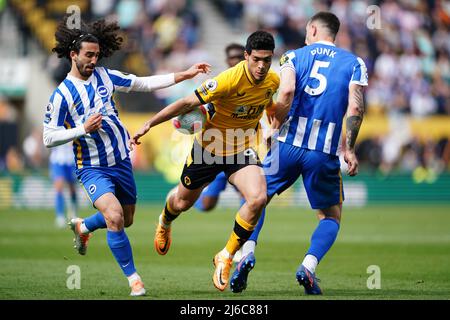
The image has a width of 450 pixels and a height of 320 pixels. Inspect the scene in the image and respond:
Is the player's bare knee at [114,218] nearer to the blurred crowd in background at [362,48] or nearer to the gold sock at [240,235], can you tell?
the gold sock at [240,235]

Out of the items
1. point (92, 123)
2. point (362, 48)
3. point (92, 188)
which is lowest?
point (92, 188)

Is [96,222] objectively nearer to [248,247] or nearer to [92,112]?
[92,112]

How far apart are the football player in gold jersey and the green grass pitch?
76 centimetres

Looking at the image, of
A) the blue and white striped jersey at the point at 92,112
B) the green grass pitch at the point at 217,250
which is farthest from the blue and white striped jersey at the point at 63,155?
the blue and white striped jersey at the point at 92,112

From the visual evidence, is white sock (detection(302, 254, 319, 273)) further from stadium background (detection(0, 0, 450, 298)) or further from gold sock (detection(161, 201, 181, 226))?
stadium background (detection(0, 0, 450, 298))

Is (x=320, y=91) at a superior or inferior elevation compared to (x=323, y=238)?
superior

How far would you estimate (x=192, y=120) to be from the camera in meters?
9.59

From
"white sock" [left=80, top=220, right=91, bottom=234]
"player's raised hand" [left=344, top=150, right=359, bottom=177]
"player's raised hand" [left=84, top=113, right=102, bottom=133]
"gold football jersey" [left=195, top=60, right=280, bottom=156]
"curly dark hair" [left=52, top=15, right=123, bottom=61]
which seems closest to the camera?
"player's raised hand" [left=84, top=113, right=102, bottom=133]

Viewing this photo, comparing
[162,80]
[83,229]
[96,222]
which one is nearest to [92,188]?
[96,222]

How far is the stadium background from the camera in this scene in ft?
82.7

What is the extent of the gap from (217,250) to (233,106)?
4.84 meters

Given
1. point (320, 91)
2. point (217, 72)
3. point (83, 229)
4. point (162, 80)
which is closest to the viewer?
point (320, 91)

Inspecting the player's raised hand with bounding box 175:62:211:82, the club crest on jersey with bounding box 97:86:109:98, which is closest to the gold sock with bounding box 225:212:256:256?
the player's raised hand with bounding box 175:62:211:82

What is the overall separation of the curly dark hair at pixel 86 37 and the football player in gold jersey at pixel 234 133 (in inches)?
43.0
